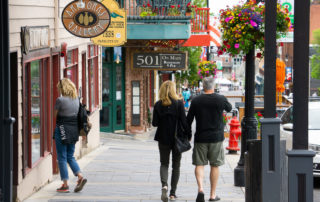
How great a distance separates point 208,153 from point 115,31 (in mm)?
5753

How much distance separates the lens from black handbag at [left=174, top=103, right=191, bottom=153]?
8.25 meters

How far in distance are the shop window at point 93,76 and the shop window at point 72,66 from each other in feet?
7.95

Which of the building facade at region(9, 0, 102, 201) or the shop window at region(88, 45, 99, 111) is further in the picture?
the shop window at region(88, 45, 99, 111)

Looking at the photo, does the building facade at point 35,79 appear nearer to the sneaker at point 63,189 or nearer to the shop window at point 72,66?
the shop window at point 72,66

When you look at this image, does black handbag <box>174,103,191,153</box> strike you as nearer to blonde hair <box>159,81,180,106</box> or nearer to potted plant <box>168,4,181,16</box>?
blonde hair <box>159,81,180,106</box>

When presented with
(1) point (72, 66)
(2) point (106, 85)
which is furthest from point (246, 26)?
(2) point (106, 85)

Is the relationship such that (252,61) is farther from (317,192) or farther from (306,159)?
(306,159)

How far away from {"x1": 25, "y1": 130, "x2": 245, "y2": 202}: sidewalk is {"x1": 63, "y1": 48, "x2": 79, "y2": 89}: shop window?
175cm

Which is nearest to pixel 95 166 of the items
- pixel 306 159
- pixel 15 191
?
pixel 15 191

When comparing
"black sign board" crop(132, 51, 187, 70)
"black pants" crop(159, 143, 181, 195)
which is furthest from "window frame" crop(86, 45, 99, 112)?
"black pants" crop(159, 143, 181, 195)

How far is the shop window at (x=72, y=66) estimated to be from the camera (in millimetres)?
12381

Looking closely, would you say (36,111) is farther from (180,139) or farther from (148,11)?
(148,11)

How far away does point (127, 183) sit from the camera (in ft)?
32.4

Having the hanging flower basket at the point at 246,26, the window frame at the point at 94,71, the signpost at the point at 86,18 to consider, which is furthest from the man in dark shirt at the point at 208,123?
the window frame at the point at 94,71
